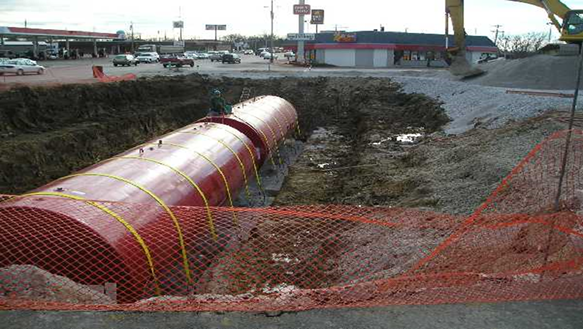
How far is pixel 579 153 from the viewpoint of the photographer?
10.2 m

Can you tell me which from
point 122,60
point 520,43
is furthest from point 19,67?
point 520,43

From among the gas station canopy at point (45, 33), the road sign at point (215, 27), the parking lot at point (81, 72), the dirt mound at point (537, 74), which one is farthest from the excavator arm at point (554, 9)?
the road sign at point (215, 27)

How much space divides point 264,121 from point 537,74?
1703 cm

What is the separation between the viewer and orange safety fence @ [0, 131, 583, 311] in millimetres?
4750

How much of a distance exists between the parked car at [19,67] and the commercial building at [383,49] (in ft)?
119

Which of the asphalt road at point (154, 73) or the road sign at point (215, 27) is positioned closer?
the asphalt road at point (154, 73)

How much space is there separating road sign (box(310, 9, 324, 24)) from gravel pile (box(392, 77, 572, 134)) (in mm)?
54099

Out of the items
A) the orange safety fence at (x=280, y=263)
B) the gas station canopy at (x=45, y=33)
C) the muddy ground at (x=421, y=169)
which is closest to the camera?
the orange safety fence at (x=280, y=263)

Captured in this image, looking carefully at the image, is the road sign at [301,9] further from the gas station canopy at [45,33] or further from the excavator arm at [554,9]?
the excavator arm at [554,9]

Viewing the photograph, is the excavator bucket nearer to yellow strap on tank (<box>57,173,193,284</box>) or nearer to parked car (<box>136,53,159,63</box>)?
yellow strap on tank (<box>57,173,193,284</box>)

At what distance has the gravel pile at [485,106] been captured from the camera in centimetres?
1611

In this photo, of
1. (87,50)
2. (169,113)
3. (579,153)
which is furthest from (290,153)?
(87,50)

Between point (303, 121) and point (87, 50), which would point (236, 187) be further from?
point (87, 50)

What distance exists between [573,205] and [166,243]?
20.6 feet
